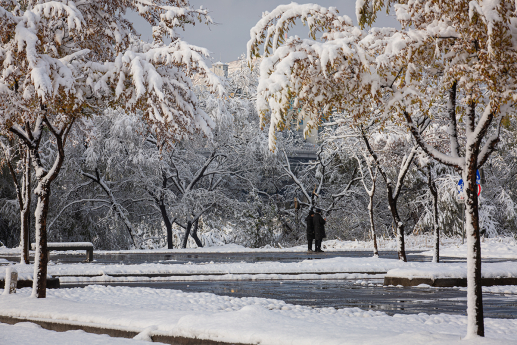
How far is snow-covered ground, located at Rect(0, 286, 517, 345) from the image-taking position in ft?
20.4

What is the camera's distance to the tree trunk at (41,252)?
406 inches

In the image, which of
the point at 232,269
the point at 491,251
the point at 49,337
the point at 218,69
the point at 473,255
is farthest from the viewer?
the point at 218,69

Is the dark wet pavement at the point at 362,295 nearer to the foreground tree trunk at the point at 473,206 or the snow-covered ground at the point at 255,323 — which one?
the snow-covered ground at the point at 255,323

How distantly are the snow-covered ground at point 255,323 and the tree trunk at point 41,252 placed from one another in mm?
444

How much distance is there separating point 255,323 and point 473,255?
2.74 meters

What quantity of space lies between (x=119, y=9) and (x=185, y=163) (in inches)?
807

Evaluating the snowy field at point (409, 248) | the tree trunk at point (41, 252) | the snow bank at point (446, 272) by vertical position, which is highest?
the tree trunk at point (41, 252)

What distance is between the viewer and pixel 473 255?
6.51m

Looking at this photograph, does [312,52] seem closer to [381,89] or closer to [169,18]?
[381,89]

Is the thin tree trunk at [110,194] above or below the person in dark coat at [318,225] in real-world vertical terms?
above

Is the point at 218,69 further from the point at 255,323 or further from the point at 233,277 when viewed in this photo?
the point at 255,323

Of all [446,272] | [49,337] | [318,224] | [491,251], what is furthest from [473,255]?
[491,251]

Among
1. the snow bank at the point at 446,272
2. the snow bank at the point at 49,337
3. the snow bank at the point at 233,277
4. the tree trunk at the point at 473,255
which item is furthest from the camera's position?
the snow bank at the point at 233,277

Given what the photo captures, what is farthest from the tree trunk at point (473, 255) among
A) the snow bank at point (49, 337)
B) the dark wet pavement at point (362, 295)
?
the snow bank at point (49, 337)
